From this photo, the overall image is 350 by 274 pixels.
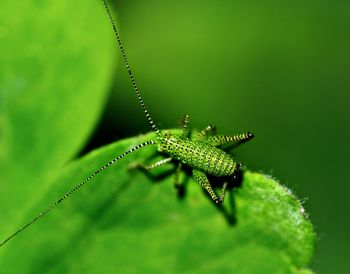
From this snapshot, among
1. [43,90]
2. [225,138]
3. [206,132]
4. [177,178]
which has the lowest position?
[225,138]

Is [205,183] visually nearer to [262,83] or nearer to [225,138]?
[225,138]

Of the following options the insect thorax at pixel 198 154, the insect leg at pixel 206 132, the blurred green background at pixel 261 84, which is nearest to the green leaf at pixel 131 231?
the insect thorax at pixel 198 154

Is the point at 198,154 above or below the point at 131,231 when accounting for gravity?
below

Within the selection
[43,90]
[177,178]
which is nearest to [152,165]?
[177,178]

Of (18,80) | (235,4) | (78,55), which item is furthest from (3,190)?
(235,4)

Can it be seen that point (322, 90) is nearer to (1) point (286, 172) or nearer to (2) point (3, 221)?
(1) point (286, 172)

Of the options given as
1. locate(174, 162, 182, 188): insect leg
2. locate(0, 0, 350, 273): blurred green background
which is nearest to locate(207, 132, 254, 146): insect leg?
locate(0, 0, 350, 273): blurred green background

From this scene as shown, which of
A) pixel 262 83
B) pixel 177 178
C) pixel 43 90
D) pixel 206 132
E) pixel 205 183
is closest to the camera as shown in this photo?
pixel 177 178

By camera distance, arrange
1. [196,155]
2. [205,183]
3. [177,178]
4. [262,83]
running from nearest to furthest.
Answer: [177,178]
[205,183]
[196,155]
[262,83]
